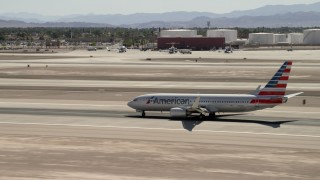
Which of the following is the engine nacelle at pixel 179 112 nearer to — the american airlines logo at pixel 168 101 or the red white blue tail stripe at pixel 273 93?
the american airlines logo at pixel 168 101

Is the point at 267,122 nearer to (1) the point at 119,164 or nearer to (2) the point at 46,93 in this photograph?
(1) the point at 119,164

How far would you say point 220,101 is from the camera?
75.6m

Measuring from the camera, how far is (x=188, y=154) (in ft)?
179

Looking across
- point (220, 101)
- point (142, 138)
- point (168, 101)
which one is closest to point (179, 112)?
point (168, 101)

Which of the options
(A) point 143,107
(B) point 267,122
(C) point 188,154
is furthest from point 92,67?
(C) point 188,154

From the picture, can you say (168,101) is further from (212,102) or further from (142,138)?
(142,138)

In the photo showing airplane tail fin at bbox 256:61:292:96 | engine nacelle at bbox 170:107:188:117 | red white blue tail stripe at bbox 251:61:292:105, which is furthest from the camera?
engine nacelle at bbox 170:107:188:117

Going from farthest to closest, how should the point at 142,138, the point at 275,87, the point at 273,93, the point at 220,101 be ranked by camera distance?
the point at 220,101 < the point at 275,87 < the point at 273,93 < the point at 142,138

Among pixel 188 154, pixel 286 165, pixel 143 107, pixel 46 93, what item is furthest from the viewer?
pixel 46 93

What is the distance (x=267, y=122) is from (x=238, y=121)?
11.8 ft

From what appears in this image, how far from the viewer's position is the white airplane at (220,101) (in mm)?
73625

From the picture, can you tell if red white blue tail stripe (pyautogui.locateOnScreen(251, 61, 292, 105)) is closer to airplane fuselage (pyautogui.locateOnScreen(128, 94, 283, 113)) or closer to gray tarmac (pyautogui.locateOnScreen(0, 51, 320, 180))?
airplane fuselage (pyautogui.locateOnScreen(128, 94, 283, 113))

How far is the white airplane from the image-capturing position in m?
73.6

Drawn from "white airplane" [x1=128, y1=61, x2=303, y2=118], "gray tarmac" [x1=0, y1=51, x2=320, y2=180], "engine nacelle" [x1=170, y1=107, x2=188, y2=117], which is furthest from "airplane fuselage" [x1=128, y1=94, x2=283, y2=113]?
"engine nacelle" [x1=170, y1=107, x2=188, y2=117]
